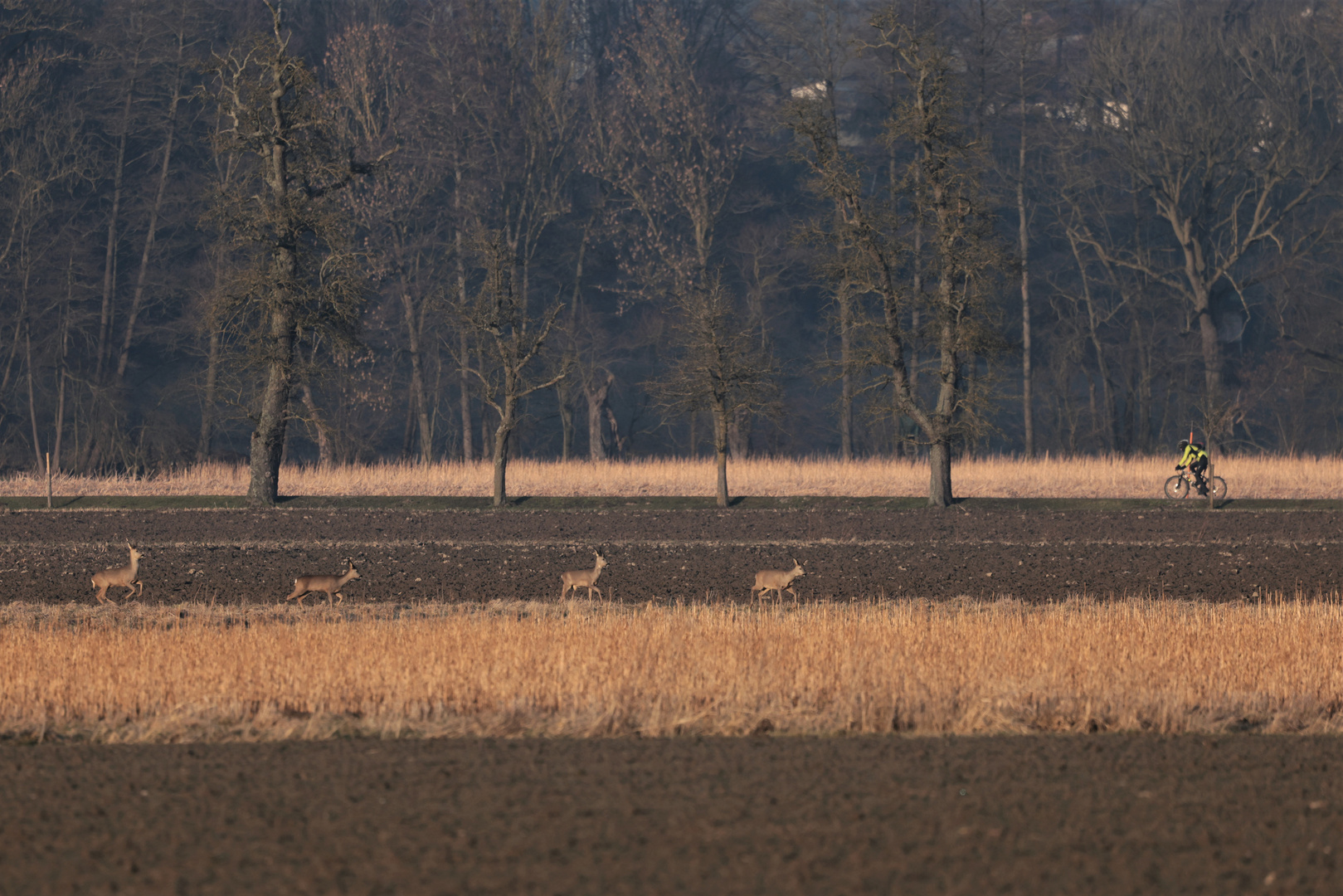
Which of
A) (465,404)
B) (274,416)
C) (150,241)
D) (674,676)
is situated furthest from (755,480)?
(674,676)

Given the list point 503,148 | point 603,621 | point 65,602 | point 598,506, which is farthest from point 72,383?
point 603,621

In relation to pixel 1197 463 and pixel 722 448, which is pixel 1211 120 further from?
pixel 722 448

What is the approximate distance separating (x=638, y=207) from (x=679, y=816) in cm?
5396

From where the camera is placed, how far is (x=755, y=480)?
143 ft

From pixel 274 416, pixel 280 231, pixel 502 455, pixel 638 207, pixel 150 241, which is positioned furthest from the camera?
pixel 638 207

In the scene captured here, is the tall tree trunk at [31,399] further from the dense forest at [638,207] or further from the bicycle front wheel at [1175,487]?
the bicycle front wheel at [1175,487]

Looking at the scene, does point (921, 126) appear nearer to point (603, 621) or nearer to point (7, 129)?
point (603, 621)

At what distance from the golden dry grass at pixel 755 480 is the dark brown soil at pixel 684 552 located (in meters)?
6.18

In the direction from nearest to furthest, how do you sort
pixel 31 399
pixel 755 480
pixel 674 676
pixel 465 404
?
pixel 674 676
pixel 755 480
pixel 31 399
pixel 465 404

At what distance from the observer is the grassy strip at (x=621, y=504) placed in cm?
3578

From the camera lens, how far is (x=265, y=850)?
26.5 ft

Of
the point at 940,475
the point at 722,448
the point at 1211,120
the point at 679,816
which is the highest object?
the point at 1211,120

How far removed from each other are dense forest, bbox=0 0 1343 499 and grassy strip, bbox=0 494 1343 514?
8.06m

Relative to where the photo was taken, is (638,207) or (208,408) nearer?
(208,408)
